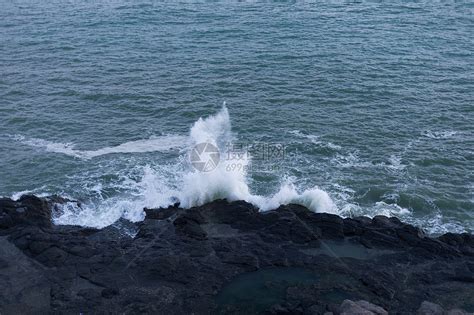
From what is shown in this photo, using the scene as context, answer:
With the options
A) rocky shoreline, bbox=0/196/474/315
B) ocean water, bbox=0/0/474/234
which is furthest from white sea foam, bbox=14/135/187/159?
rocky shoreline, bbox=0/196/474/315

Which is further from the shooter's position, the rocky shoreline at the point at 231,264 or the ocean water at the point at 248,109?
the ocean water at the point at 248,109

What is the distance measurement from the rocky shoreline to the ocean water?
327 centimetres

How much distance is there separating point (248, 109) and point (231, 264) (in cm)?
2421

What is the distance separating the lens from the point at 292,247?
111 feet

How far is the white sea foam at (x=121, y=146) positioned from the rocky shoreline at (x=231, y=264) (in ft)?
34.3

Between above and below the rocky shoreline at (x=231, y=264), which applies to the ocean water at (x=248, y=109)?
above

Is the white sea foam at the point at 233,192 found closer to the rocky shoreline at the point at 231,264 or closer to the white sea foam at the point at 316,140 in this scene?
the rocky shoreline at the point at 231,264

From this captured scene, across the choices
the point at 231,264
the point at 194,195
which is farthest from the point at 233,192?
the point at 231,264

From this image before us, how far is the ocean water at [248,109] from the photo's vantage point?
4153 cm

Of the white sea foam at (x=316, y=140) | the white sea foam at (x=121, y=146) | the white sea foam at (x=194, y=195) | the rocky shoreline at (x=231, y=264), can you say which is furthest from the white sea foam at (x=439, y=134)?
the white sea foam at (x=121, y=146)

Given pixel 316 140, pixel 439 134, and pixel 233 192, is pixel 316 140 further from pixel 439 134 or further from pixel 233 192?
pixel 233 192

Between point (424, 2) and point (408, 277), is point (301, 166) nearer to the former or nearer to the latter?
point (408, 277)

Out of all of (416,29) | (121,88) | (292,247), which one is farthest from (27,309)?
(416,29)

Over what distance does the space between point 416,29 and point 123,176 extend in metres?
47.8
